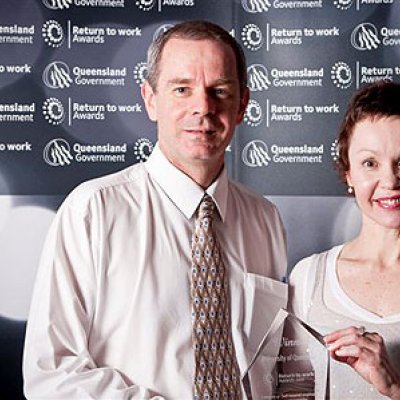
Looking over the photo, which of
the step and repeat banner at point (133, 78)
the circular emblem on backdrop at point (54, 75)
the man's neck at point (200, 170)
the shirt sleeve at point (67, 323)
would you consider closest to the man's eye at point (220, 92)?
the man's neck at point (200, 170)

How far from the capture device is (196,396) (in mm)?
1970

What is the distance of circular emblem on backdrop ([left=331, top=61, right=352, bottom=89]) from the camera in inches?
136

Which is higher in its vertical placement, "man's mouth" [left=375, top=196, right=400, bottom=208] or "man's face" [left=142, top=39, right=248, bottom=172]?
"man's face" [left=142, top=39, right=248, bottom=172]

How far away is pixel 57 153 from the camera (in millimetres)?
3455

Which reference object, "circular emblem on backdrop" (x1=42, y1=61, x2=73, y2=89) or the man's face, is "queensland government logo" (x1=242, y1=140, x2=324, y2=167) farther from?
the man's face

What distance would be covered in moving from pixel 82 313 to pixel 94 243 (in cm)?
16

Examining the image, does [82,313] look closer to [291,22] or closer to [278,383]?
[278,383]

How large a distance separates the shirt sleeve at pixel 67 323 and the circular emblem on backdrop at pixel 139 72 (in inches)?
62.2

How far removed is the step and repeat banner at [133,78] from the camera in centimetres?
345

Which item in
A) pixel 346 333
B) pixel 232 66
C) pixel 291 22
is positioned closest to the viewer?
pixel 346 333

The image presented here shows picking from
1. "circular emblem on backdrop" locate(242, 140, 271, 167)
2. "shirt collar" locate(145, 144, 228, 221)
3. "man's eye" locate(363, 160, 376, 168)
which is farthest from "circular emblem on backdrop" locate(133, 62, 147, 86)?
"man's eye" locate(363, 160, 376, 168)

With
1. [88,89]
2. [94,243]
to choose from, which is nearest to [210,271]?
[94,243]

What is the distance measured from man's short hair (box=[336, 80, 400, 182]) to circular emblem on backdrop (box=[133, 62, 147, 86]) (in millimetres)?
1555

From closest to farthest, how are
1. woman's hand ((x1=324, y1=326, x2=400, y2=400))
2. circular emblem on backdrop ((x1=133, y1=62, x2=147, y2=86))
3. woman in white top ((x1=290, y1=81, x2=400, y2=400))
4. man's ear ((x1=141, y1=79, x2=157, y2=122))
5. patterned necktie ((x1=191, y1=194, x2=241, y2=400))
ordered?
woman's hand ((x1=324, y1=326, x2=400, y2=400))
woman in white top ((x1=290, y1=81, x2=400, y2=400))
patterned necktie ((x1=191, y1=194, x2=241, y2=400))
man's ear ((x1=141, y1=79, x2=157, y2=122))
circular emblem on backdrop ((x1=133, y1=62, x2=147, y2=86))
